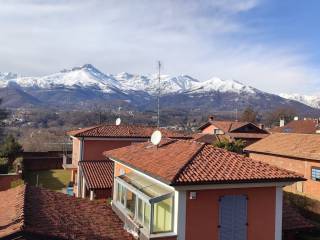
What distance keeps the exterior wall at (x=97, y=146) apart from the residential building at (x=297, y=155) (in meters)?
11.1

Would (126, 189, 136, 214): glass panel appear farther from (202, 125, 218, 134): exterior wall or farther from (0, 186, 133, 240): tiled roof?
(202, 125, 218, 134): exterior wall

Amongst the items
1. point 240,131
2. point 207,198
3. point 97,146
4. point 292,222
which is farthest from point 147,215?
point 240,131

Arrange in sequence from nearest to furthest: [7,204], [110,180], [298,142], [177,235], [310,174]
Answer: [177,235] → [7,204] → [110,180] → [310,174] → [298,142]

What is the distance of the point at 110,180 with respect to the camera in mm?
22297

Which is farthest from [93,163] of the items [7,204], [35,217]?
[35,217]

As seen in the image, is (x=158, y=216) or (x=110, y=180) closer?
(x=158, y=216)

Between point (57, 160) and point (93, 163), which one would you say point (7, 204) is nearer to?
point (93, 163)

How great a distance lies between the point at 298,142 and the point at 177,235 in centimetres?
2081

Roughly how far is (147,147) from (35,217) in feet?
19.7

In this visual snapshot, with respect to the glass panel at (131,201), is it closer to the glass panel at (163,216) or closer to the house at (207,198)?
the house at (207,198)

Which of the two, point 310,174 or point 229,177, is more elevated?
point 229,177

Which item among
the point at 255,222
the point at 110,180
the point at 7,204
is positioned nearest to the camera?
the point at 255,222

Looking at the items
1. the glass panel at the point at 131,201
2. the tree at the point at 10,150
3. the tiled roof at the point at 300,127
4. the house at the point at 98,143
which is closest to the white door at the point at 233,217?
the glass panel at the point at 131,201

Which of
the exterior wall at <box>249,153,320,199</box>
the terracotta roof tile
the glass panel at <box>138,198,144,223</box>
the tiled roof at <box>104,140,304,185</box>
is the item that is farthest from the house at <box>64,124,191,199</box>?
the terracotta roof tile
